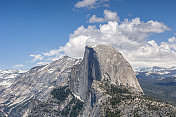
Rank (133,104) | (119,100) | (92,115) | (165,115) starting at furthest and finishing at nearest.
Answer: (92,115), (119,100), (133,104), (165,115)

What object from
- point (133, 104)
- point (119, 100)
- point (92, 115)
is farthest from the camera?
point (92, 115)

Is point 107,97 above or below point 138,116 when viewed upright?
above

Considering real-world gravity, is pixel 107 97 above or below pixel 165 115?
above

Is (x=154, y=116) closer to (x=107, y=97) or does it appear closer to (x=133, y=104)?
(x=133, y=104)

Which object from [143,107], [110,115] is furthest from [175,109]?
[110,115]

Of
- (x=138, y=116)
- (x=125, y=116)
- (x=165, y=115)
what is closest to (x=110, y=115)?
(x=125, y=116)

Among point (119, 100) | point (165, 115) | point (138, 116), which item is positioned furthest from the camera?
point (119, 100)

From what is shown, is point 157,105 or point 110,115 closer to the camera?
point 157,105

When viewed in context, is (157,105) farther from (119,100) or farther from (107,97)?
(107,97)

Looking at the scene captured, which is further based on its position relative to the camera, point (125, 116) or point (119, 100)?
point (119, 100)
